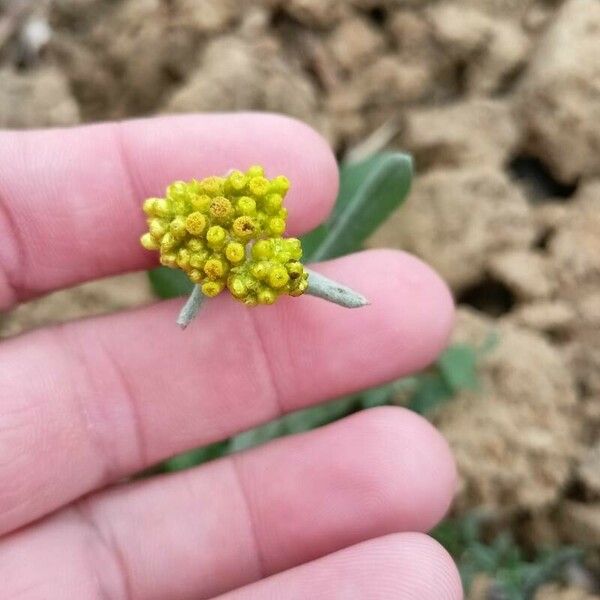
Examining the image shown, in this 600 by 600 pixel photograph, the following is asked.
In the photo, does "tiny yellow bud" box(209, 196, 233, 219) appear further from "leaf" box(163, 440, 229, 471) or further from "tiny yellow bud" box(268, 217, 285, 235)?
"leaf" box(163, 440, 229, 471)

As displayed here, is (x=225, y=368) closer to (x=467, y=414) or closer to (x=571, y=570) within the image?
(x=467, y=414)

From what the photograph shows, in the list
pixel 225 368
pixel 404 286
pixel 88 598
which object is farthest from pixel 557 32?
pixel 88 598

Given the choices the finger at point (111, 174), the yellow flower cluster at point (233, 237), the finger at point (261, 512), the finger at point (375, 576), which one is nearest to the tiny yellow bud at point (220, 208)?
the yellow flower cluster at point (233, 237)

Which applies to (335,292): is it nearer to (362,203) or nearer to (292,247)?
(292,247)

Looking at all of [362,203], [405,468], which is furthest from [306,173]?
[405,468]

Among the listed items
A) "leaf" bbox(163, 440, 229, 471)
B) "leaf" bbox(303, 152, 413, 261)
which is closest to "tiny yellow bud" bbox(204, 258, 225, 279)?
"leaf" bbox(303, 152, 413, 261)

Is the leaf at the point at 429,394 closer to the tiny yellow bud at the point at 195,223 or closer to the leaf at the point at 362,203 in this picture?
the leaf at the point at 362,203
